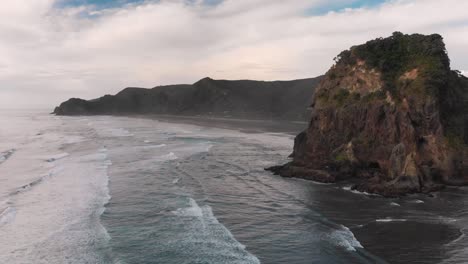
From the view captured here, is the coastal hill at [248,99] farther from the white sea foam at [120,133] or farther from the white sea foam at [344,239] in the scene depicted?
the white sea foam at [344,239]

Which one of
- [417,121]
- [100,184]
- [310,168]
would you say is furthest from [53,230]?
[417,121]

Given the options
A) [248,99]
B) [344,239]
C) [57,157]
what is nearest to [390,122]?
[344,239]

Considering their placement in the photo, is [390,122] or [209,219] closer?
[209,219]

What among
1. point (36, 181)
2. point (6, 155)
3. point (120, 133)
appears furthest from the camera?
point (120, 133)

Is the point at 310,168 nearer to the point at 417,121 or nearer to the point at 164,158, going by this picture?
the point at 417,121

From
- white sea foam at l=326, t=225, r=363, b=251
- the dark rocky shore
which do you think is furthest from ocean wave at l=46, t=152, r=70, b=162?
white sea foam at l=326, t=225, r=363, b=251

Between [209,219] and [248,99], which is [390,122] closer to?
[209,219]

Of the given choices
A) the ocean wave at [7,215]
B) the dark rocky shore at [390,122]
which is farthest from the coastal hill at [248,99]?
the ocean wave at [7,215]

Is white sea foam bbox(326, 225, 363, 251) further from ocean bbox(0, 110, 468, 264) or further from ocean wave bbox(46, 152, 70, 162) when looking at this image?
ocean wave bbox(46, 152, 70, 162)
